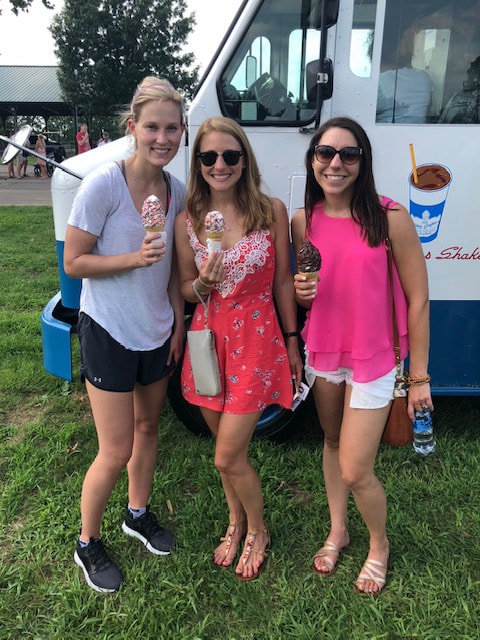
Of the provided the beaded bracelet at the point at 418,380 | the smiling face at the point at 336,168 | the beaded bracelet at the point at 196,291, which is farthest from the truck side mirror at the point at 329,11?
the beaded bracelet at the point at 418,380

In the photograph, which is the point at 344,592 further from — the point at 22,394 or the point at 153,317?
the point at 22,394

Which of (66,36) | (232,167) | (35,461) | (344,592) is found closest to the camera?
(232,167)

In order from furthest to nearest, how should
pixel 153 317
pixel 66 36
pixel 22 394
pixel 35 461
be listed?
pixel 66 36 → pixel 22 394 → pixel 35 461 → pixel 153 317

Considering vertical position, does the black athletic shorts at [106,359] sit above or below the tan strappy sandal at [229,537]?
above

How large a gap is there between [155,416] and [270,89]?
1.72m

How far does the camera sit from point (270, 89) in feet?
8.75

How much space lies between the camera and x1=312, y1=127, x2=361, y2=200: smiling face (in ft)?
6.07

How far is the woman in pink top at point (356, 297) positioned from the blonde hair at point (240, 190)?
6.9 inches

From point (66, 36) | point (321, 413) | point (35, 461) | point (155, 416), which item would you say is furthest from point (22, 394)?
point (66, 36)

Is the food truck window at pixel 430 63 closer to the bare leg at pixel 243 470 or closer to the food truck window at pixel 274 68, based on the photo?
the food truck window at pixel 274 68

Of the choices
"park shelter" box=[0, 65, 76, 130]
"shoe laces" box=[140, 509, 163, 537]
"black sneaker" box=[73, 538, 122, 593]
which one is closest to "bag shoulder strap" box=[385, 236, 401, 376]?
"shoe laces" box=[140, 509, 163, 537]

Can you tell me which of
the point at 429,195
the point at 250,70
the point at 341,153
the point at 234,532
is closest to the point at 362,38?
the point at 250,70

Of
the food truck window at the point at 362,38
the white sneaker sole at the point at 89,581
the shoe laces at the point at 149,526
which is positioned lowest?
the white sneaker sole at the point at 89,581

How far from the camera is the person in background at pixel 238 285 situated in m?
2.00
